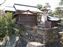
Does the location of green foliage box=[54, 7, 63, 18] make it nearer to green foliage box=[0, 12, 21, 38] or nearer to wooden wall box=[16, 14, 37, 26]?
wooden wall box=[16, 14, 37, 26]

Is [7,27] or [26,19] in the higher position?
Result: [26,19]

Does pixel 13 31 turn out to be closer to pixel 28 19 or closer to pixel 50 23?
pixel 28 19

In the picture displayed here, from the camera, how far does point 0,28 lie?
917 cm

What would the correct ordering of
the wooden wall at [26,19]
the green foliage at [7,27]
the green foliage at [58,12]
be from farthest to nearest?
the green foliage at [58,12]
the wooden wall at [26,19]
the green foliage at [7,27]

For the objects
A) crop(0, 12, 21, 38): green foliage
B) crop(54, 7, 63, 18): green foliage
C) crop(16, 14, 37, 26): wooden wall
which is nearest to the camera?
crop(0, 12, 21, 38): green foliage

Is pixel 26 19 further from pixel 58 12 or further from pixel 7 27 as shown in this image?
pixel 58 12

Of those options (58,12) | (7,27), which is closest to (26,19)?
(7,27)

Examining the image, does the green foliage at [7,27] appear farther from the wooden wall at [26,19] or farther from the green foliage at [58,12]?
the green foliage at [58,12]

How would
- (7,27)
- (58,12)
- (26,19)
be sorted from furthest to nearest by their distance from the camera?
(58,12) → (26,19) → (7,27)

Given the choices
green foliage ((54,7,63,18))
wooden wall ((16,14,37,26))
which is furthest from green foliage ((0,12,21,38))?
green foliage ((54,7,63,18))

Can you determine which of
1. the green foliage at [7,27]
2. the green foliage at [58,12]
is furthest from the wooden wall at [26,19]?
the green foliage at [58,12]

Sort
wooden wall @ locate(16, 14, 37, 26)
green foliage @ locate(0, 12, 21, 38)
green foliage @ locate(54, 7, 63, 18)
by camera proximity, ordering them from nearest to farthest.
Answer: green foliage @ locate(0, 12, 21, 38)
wooden wall @ locate(16, 14, 37, 26)
green foliage @ locate(54, 7, 63, 18)

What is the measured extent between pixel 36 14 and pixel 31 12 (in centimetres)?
51

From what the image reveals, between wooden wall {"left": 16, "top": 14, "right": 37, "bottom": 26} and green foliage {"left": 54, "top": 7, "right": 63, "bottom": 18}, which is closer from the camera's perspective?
wooden wall {"left": 16, "top": 14, "right": 37, "bottom": 26}
